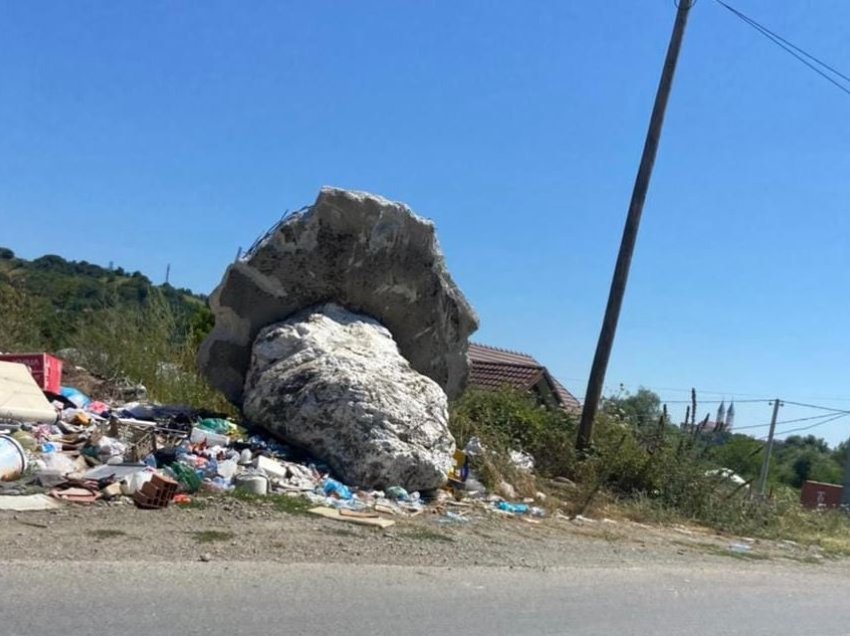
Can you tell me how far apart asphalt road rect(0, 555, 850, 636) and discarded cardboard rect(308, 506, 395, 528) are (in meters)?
1.40

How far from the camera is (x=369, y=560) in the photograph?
7.64 metres

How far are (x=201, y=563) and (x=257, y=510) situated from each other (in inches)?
74.6

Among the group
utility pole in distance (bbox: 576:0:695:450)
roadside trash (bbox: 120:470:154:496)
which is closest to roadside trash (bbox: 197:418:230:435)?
roadside trash (bbox: 120:470:154:496)

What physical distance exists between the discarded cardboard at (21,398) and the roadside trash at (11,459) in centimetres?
175

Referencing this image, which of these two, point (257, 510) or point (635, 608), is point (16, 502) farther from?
point (635, 608)

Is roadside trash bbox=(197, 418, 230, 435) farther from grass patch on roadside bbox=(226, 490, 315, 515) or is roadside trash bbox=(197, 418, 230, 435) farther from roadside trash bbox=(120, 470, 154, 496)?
roadside trash bbox=(120, 470, 154, 496)

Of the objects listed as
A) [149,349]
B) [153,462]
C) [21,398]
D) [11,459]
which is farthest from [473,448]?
[11,459]

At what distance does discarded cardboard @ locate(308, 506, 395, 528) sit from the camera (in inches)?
350

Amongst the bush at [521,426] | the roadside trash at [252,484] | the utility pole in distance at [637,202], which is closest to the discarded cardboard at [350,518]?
the roadside trash at [252,484]

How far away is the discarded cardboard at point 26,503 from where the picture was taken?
302 inches

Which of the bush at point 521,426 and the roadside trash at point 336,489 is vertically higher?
the bush at point 521,426

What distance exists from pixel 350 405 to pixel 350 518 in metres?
1.87

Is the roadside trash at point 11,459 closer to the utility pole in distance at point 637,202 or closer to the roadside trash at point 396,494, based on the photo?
the roadside trash at point 396,494

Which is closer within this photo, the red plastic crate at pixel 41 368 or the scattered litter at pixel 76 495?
the scattered litter at pixel 76 495
